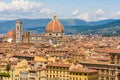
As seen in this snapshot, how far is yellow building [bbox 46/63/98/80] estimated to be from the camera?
6034 cm

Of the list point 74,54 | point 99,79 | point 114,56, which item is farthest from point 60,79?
point 74,54

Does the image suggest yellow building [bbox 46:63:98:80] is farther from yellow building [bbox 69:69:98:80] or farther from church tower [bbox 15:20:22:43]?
church tower [bbox 15:20:22:43]

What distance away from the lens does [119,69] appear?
6519 centimetres

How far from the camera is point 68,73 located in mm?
63281

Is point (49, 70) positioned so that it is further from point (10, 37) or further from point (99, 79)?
point (10, 37)

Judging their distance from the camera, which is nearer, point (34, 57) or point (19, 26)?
point (34, 57)

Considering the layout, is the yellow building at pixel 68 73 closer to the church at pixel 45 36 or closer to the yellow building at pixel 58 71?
the yellow building at pixel 58 71

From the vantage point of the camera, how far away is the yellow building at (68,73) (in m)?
60.3

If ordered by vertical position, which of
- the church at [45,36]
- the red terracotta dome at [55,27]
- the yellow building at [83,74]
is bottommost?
the yellow building at [83,74]

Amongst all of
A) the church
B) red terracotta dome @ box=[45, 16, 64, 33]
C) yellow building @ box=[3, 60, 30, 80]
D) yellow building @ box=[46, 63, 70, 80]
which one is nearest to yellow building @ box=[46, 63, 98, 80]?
yellow building @ box=[46, 63, 70, 80]

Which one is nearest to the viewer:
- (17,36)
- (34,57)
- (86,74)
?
(86,74)

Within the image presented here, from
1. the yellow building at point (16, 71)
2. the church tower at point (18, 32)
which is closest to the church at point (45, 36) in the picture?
the church tower at point (18, 32)

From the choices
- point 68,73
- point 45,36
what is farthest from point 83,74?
point 45,36

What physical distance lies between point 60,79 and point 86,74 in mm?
5344
